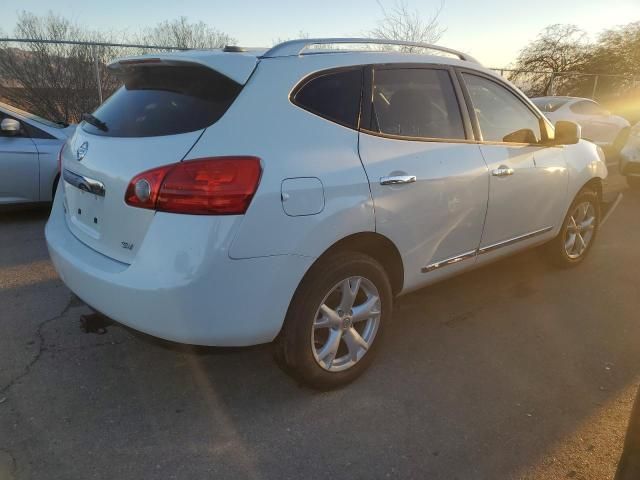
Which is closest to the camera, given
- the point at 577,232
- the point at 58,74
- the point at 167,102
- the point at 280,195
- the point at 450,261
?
the point at 280,195

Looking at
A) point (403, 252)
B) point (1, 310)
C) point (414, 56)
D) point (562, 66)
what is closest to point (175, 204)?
point (403, 252)

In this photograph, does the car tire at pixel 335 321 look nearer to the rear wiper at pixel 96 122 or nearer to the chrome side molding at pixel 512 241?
the chrome side molding at pixel 512 241

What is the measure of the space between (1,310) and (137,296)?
6.53ft

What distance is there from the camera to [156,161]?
2.26m

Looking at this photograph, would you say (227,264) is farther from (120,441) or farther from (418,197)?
(418,197)

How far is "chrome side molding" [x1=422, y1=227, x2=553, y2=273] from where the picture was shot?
323 cm

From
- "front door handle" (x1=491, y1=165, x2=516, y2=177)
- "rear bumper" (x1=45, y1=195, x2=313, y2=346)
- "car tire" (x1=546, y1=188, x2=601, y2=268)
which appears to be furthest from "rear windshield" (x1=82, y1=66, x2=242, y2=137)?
"car tire" (x1=546, y1=188, x2=601, y2=268)

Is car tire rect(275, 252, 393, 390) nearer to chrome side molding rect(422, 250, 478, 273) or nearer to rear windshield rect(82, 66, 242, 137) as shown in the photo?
chrome side molding rect(422, 250, 478, 273)

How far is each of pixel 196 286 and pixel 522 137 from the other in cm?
274

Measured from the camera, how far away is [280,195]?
226 cm

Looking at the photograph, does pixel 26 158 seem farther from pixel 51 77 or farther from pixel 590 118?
pixel 590 118

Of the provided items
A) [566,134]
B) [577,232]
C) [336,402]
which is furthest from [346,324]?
[577,232]

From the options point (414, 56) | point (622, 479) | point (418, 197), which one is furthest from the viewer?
point (414, 56)

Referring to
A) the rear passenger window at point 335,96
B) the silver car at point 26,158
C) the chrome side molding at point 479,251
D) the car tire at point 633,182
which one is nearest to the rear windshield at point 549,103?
the car tire at point 633,182
